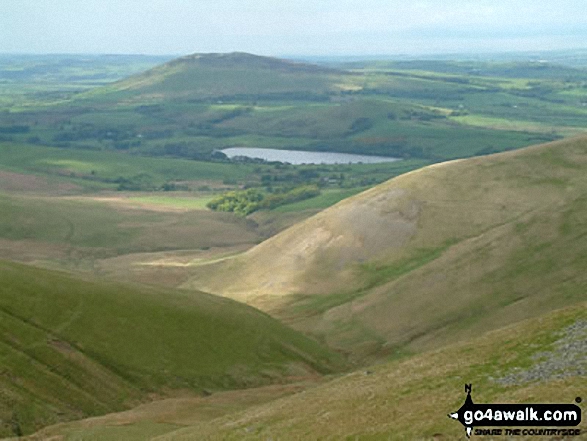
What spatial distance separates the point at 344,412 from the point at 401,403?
4.74 meters

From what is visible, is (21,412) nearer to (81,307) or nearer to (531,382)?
(81,307)

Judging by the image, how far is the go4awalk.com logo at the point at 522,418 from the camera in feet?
118

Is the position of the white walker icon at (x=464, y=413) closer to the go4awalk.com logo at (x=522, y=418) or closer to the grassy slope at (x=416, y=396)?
the go4awalk.com logo at (x=522, y=418)

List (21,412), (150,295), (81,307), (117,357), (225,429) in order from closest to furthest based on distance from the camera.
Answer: (225,429) → (21,412) → (117,357) → (81,307) → (150,295)

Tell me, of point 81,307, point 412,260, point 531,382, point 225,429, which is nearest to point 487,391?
point 531,382

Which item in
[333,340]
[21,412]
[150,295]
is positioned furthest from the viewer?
[333,340]

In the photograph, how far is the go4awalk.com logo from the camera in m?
36.1

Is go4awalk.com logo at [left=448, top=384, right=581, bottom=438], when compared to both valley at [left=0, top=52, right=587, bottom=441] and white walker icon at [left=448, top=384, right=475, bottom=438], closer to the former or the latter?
white walker icon at [left=448, top=384, right=475, bottom=438]

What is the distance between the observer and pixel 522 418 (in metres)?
38.8

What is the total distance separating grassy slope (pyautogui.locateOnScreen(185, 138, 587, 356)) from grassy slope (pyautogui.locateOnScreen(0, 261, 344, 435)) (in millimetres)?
18682

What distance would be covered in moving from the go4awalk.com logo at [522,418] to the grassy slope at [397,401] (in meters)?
0.71

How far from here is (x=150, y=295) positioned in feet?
360

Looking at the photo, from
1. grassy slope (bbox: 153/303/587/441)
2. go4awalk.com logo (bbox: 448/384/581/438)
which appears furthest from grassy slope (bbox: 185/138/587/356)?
go4awalk.com logo (bbox: 448/384/581/438)

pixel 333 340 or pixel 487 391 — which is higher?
pixel 487 391
